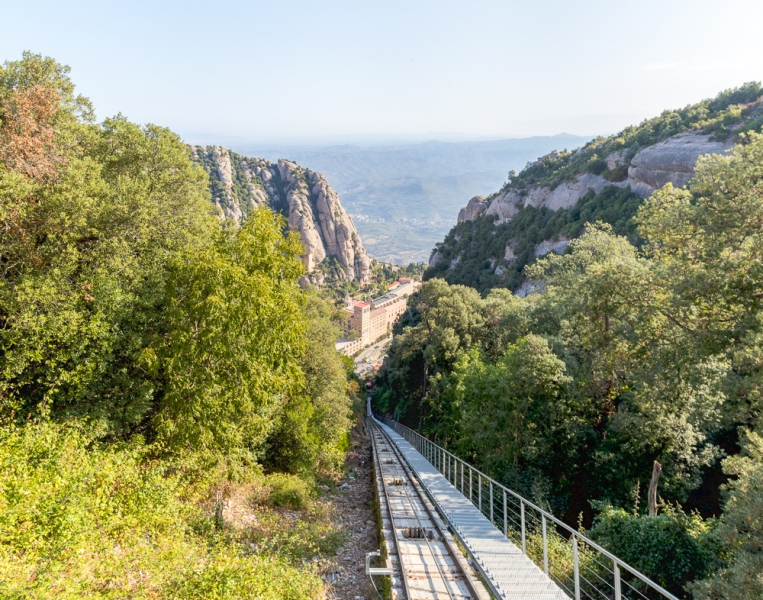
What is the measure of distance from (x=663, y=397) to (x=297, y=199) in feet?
455

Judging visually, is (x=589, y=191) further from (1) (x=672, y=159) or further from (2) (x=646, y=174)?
(1) (x=672, y=159)

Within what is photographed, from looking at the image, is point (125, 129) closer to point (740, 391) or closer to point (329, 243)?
point (740, 391)

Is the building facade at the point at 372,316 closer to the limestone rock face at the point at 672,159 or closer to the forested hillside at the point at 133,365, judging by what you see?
the limestone rock face at the point at 672,159

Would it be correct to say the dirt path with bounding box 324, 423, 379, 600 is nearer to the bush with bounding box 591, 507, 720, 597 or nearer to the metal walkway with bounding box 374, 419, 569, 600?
the metal walkway with bounding box 374, 419, 569, 600

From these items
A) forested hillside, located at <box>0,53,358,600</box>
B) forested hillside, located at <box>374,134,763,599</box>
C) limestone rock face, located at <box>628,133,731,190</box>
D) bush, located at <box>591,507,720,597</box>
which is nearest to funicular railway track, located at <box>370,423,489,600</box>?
forested hillside, located at <box>0,53,358,600</box>

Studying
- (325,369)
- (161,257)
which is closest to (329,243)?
(325,369)

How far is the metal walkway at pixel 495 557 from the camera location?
630 cm

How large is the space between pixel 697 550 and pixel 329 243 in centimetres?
13828

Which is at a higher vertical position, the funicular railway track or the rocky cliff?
the rocky cliff

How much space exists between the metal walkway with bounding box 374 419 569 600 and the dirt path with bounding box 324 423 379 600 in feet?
6.49

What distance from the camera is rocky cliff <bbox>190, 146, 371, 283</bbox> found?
428 ft

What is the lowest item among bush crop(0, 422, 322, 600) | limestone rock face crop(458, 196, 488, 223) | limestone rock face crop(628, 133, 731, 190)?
bush crop(0, 422, 322, 600)

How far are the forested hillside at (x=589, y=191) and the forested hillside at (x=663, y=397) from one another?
25.2 meters

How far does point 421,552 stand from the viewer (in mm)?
8531
